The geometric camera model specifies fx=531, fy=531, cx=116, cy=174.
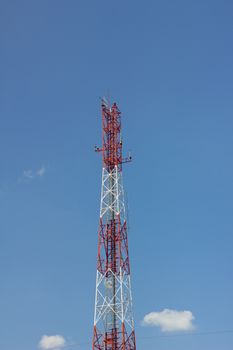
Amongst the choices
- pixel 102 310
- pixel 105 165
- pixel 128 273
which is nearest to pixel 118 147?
pixel 105 165

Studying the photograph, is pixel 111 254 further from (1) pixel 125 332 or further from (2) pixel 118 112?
(2) pixel 118 112

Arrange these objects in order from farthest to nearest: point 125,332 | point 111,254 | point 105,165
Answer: point 105,165, point 111,254, point 125,332

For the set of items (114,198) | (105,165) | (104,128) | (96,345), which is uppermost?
(104,128)

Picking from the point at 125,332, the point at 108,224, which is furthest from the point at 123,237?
the point at 125,332

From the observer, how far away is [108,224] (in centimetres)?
5609

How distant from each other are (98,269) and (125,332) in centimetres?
690

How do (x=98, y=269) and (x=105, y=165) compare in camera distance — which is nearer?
(x=98, y=269)

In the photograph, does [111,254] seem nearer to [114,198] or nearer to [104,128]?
[114,198]

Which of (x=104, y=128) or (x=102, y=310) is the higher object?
(x=104, y=128)

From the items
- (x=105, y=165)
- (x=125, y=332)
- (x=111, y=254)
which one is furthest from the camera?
(x=105, y=165)

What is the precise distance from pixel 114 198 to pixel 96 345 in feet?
49.8

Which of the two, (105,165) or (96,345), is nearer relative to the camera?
(96,345)

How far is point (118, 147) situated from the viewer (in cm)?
5969

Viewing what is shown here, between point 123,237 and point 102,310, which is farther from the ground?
point 123,237
